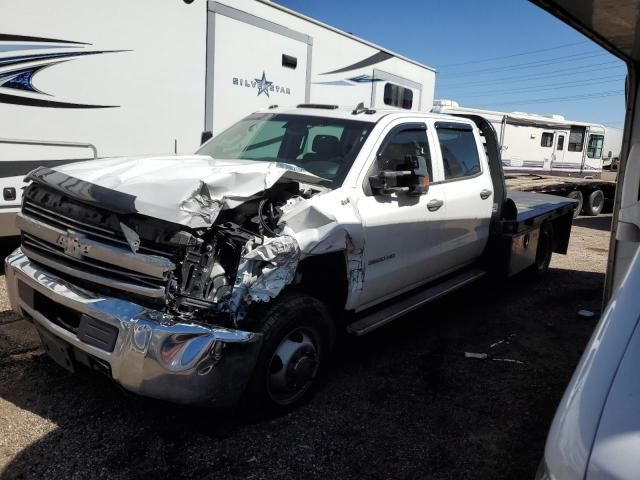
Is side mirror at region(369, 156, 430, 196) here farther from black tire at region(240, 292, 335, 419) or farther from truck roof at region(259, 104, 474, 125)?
black tire at region(240, 292, 335, 419)

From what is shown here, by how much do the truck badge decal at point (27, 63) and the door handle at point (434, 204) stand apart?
149 inches

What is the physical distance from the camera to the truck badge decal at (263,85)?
715 cm

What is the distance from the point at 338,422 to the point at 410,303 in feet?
4.39

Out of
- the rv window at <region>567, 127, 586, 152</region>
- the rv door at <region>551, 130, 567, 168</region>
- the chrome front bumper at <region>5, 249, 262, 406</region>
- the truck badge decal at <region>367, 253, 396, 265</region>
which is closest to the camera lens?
the chrome front bumper at <region>5, 249, 262, 406</region>

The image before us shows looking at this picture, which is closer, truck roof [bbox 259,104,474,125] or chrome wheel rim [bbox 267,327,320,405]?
chrome wheel rim [bbox 267,327,320,405]

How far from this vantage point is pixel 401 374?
13.7 feet

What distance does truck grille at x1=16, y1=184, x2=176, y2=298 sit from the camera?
2.84 m

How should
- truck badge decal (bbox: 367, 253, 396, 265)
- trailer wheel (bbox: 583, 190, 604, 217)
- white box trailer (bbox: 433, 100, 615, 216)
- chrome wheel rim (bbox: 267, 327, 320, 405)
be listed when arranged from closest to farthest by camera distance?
chrome wheel rim (bbox: 267, 327, 320, 405), truck badge decal (bbox: 367, 253, 396, 265), trailer wheel (bbox: 583, 190, 604, 217), white box trailer (bbox: 433, 100, 615, 216)

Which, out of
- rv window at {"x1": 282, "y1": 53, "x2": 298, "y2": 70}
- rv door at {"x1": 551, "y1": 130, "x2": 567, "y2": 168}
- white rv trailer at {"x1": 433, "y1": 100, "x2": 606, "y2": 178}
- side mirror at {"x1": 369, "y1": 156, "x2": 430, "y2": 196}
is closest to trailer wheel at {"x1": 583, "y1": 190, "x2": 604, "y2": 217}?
white rv trailer at {"x1": 433, "y1": 100, "x2": 606, "y2": 178}

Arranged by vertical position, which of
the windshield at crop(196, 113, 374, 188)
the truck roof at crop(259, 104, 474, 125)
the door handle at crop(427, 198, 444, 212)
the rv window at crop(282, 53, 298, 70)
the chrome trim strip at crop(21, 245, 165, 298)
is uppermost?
the rv window at crop(282, 53, 298, 70)

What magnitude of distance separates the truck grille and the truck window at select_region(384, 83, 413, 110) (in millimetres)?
7441

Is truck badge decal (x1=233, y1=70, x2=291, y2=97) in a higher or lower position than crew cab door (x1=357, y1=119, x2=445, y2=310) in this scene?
higher

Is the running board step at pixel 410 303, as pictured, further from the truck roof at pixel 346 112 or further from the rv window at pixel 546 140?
A: the rv window at pixel 546 140

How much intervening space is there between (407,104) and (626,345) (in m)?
9.37
